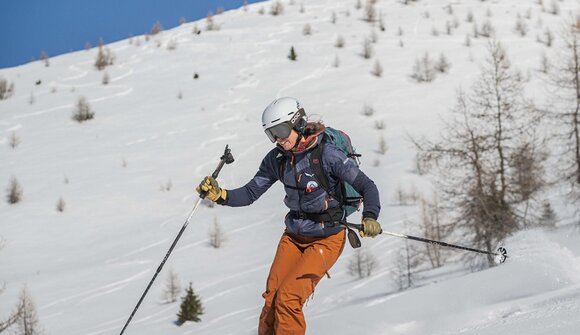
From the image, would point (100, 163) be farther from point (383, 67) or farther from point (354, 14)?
point (354, 14)

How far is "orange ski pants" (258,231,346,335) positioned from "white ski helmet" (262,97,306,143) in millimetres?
832

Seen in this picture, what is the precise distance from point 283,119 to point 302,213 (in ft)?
2.31

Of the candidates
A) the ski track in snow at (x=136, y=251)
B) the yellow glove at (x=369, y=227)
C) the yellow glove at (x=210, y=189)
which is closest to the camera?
the yellow glove at (x=369, y=227)

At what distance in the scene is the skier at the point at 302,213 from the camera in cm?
391

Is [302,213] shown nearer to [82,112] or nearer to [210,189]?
[210,189]

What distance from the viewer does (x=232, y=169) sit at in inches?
893

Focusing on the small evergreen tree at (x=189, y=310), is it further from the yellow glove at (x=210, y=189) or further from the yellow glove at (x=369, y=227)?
the yellow glove at (x=369, y=227)

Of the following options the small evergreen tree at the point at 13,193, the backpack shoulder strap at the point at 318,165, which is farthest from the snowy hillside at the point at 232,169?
the backpack shoulder strap at the point at 318,165

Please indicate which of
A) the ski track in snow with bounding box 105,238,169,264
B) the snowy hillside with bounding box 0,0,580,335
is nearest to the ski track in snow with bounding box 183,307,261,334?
the snowy hillside with bounding box 0,0,580,335

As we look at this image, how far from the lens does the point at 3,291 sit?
1597 centimetres

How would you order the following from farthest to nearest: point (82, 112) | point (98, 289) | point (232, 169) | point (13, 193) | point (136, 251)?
point (82, 112) → point (232, 169) → point (13, 193) → point (136, 251) → point (98, 289)

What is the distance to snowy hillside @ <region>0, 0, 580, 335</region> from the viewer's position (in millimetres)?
7539

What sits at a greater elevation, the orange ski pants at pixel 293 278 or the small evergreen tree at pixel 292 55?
the orange ski pants at pixel 293 278

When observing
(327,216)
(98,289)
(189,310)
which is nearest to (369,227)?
(327,216)
